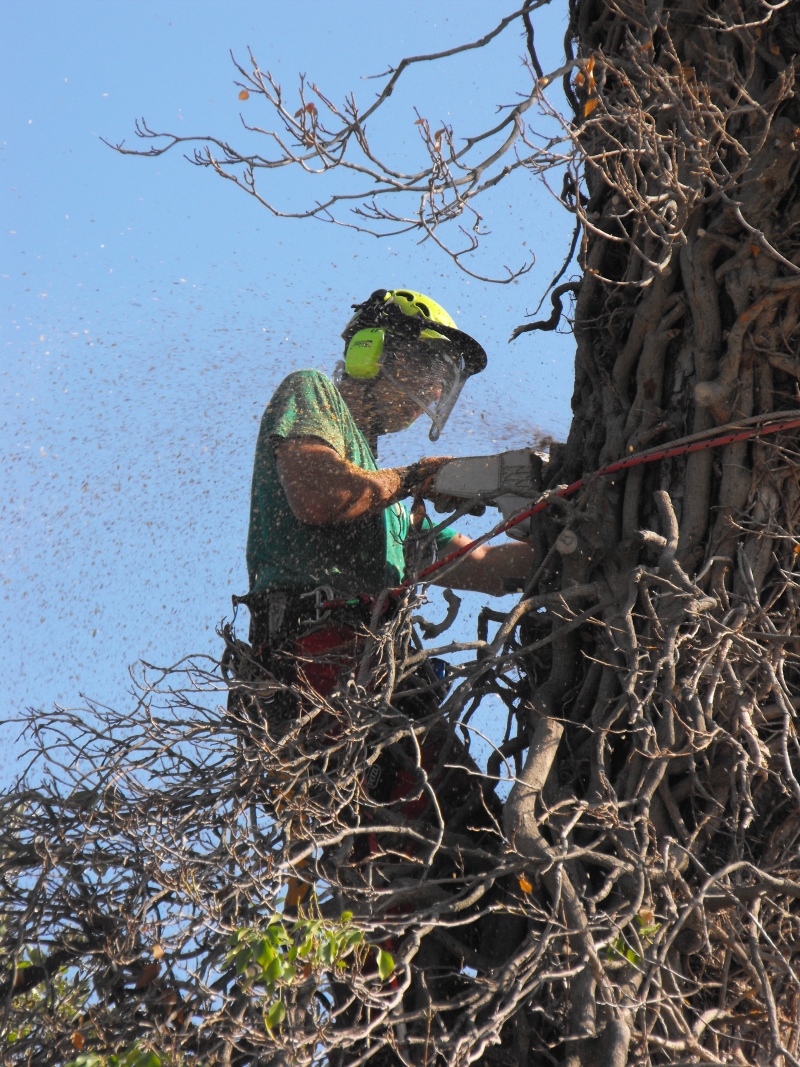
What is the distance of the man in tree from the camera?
3822mm

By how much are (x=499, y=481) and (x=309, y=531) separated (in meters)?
0.67

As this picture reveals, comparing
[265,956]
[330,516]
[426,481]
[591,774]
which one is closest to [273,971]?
[265,956]

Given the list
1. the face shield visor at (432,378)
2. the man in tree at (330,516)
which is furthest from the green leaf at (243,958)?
the face shield visor at (432,378)

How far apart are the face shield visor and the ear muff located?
0.04 m

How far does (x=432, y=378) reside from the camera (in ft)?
15.7

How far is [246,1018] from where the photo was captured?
2.63 metres

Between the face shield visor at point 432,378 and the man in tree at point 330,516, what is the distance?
1cm

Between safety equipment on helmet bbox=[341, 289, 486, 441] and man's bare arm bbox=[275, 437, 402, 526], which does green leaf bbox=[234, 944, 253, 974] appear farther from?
safety equipment on helmet bbox=[341, 289, 486, 441]

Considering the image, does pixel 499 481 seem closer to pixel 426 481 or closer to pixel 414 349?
pixel 426 481

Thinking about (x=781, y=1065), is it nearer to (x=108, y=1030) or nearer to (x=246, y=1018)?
(x=246, y=1018)

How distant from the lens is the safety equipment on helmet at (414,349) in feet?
15.3

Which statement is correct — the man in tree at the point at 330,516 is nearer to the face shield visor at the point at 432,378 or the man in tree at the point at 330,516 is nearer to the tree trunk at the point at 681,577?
the face shield visor at the point at 432,378

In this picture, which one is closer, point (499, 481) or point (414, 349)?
point (499, 481)

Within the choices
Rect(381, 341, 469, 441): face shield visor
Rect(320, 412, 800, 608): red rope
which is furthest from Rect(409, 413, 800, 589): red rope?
Rect(381, 341, 469, 441): face shield visor
